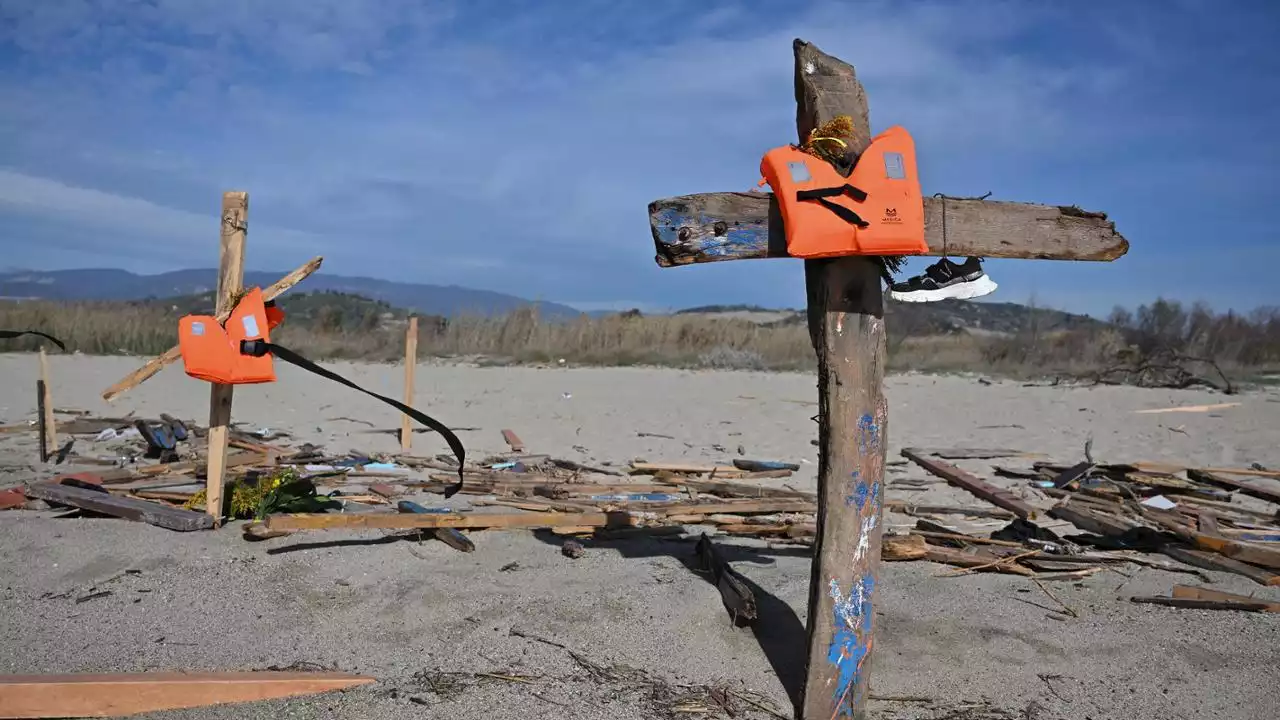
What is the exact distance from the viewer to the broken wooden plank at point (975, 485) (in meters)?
7.68

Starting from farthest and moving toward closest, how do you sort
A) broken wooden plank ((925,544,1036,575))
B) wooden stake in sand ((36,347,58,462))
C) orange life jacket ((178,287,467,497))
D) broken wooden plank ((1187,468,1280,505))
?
1. wooden stake in sand ((36,347,58,462))
2. broken wooden plank ((1187,468,1280,505))
3. broken wooden plank ((925,544,1036,575))
4. orange life jacket ((178,287,467,497))

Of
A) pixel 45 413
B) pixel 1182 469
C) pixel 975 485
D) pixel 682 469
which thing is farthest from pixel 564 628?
pixel 1182 469

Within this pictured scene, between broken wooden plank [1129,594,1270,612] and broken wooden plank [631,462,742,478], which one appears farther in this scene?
broken wooden plank [631,462,742,478]

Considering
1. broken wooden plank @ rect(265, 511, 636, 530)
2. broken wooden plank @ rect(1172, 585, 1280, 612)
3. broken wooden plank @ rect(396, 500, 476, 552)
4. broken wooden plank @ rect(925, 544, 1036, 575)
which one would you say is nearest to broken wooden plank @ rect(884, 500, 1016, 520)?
broken wooden plank @ rect(925, 544, 1036, 575)

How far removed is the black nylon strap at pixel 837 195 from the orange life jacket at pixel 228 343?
3.50 metres

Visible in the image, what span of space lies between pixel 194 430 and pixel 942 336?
972 inches

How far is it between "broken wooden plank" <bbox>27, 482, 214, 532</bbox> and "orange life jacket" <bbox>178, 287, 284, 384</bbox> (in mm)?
1059

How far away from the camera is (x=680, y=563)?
575cm

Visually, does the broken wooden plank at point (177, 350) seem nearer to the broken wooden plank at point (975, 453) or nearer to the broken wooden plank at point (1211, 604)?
the broken wooden plank at point (1211, 604)

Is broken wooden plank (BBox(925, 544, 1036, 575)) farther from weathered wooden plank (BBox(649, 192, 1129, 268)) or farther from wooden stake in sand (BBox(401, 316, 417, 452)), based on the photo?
wooden stake in sand (BBox(401, 316, 417, 452))

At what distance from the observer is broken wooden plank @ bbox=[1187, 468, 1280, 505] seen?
8.41 meters

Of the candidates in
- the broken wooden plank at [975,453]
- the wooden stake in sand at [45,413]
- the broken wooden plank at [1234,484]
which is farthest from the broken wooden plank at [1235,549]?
the wooden stake in sand at [45,413]

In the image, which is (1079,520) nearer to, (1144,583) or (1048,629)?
(1144,583)

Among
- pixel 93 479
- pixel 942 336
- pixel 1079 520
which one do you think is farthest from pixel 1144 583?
pixel 942 336
